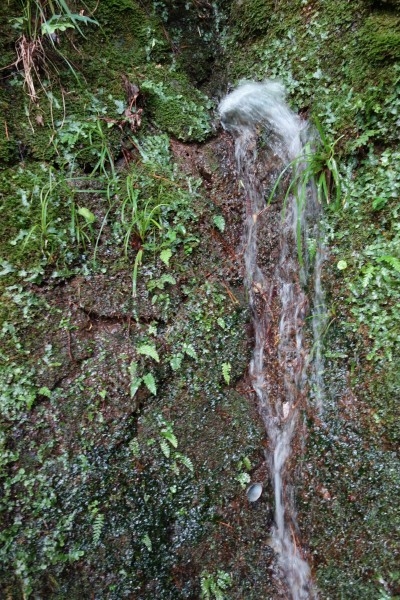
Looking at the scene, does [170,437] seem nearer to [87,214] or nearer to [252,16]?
[87,214]

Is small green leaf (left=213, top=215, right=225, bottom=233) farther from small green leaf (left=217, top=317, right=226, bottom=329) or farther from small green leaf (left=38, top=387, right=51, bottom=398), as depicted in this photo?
small green leaf (left=38, top=387, right=51, bottom=398)

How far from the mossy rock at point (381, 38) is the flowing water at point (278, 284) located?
73 centimetres

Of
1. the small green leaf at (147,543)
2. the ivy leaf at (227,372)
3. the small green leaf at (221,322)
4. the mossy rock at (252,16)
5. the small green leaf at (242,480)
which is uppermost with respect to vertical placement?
the mossy rock at (252,16)

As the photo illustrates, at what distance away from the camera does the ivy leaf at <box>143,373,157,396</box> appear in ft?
9.97

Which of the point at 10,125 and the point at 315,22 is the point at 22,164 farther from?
the point at 315,22

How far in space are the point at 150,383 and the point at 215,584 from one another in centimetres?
154

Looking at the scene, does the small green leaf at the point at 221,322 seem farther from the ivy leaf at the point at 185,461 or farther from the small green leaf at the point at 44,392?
the small green leaf at the point at 44,392

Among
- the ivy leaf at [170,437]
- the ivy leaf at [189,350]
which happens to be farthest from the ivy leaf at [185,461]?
the ivy leaf at [189,350]

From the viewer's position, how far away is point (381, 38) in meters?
2.96

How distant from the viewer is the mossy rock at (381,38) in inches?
113

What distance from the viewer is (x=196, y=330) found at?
3.35 m

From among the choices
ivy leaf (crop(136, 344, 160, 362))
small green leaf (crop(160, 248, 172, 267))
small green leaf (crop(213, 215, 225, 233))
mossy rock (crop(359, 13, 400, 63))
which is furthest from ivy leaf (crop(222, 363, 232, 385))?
mossy rock (crop(359, 13, 400, 63))

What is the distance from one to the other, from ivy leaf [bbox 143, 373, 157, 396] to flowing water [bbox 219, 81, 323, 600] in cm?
92

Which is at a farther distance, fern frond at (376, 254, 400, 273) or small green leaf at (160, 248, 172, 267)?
small green leaf at (160, 248, 172, 267)
